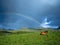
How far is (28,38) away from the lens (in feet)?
6.70

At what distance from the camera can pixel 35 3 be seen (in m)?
2.09

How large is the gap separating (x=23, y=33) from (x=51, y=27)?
→ 40 centimetres

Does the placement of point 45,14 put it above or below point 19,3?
below

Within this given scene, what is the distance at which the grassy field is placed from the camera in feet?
6.64

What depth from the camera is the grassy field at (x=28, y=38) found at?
79.7 inches

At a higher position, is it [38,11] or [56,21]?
[38,11]

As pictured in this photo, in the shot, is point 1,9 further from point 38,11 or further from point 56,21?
point 56,21

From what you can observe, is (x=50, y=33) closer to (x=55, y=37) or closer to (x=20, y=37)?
(x=55, y=37)

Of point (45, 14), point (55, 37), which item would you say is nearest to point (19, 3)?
point (45, 14)

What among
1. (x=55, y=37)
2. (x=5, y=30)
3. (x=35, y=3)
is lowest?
(x=55, y=37)

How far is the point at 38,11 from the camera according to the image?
6.85 feet

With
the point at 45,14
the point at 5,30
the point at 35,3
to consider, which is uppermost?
the point at 35,3

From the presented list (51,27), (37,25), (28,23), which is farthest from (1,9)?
(51,27)

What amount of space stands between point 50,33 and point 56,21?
0.19 m
